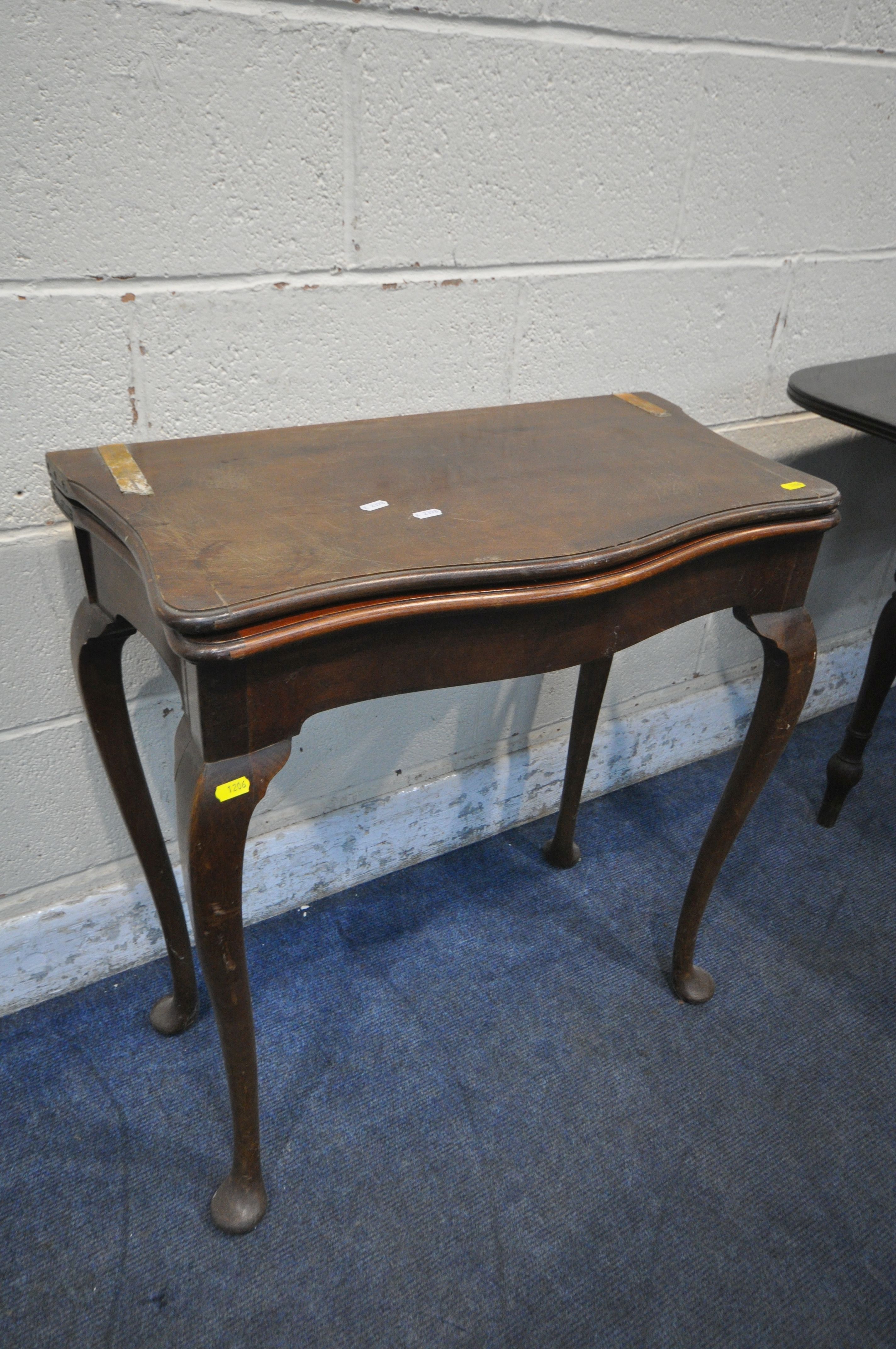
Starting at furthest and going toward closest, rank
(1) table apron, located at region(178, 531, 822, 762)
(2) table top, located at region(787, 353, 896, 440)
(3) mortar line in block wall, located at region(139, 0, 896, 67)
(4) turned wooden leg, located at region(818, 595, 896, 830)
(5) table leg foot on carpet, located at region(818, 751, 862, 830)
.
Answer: (5) table leg foot on carpet, located at region(818, 751, 862, 830)
(4) turned wooden leg, located at region(818, 595, 896, 830)
(2) table top, located at region(787, 353, 896, 440)
(3) mortar line in block wall, located at region(139, 0, 896, 67)
(1) table apron, located at region(178, 531, 822, 762)

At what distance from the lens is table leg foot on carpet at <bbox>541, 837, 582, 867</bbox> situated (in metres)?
1.48

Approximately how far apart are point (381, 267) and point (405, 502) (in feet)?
1.27

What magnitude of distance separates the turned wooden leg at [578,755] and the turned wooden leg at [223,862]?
0.67 m

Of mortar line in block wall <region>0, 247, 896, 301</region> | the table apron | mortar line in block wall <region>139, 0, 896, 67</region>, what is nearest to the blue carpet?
the table apron

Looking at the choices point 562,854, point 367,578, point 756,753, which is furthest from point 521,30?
point 562,854

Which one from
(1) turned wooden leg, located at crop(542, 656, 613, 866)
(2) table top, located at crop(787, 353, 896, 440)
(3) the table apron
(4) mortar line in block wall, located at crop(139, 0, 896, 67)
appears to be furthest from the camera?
(1) turned wooden leg, located at crop(542, 656, 613, 866)

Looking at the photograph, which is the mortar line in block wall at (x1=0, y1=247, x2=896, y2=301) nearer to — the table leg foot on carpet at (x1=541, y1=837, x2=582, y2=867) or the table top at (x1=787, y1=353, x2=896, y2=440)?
the table top at (x1=787, y1=353, x2=896, y2=440)

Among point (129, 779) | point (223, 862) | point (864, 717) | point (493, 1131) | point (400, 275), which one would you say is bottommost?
point (493, 1131)

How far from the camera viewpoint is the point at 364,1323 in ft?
3.00

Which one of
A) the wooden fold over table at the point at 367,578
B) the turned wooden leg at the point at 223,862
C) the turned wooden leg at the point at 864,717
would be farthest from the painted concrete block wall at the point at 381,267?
the turned wooden leg at the point at 223,862

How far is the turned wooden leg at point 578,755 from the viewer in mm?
1320

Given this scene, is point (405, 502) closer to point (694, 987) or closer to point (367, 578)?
point (367, 578)

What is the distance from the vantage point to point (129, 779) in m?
1.02

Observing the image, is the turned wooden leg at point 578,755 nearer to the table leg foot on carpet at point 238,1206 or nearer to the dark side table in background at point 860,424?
the dark side table in background at point 860,424
